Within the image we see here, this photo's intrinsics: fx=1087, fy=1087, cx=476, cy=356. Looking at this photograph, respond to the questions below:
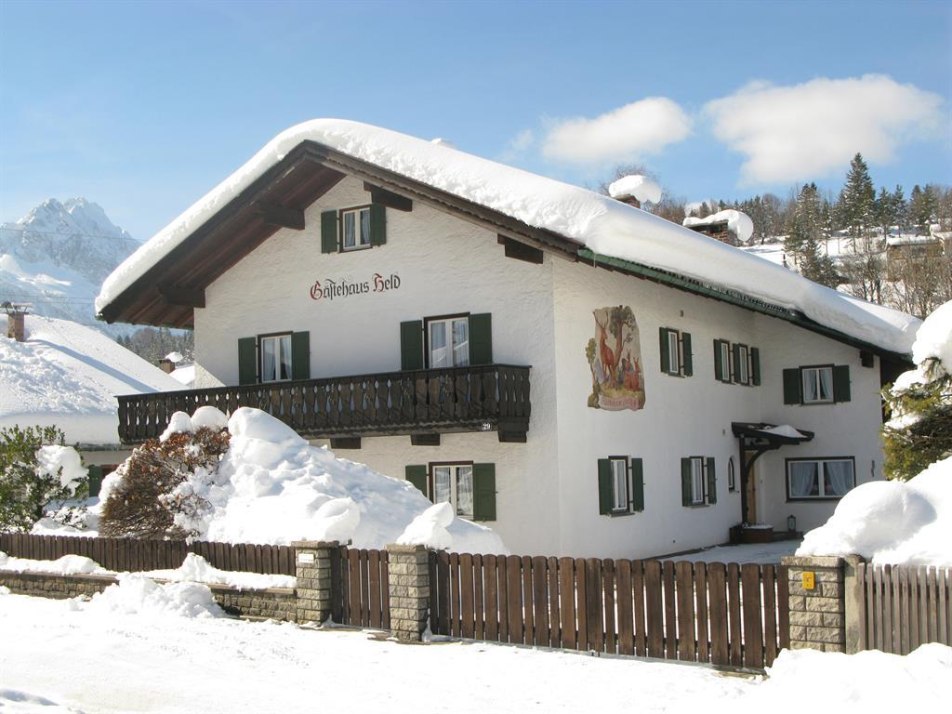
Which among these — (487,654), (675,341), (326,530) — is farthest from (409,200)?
(487,654)

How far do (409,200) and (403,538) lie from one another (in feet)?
33.6

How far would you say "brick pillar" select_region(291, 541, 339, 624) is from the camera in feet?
43.6

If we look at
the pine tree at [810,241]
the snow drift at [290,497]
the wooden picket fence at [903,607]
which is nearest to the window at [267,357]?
the snow drift at [290,497]

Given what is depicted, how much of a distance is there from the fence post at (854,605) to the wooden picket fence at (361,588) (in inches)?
209

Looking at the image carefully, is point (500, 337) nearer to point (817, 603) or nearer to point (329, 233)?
point (329, 233)

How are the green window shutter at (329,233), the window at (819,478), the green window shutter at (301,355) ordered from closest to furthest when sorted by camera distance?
the green window shutter at (329,233)
the green window shutter at (301,355)
the window at (819,478)

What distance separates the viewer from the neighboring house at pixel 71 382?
1291 inches

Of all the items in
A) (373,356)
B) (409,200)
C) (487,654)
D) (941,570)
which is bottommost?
(487,654)

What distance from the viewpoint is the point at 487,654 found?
449 inches

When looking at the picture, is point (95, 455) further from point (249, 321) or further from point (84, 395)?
point (249, 321)

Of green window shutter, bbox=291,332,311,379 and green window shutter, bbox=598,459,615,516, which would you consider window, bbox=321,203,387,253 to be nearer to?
green window shutter, bbox=291,332,311,379

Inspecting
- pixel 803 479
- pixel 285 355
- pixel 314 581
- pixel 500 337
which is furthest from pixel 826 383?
pixel 314 581

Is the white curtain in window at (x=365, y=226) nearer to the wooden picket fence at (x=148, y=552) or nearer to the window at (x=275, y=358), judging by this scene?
the window at (x=275, y=358)

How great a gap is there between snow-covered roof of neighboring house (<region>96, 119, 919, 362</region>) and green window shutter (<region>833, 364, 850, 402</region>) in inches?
55.7
